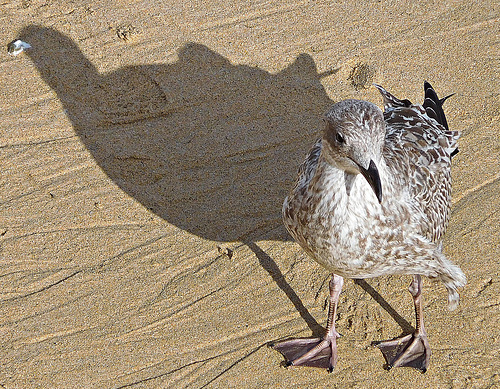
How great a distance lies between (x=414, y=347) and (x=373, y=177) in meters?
1.71

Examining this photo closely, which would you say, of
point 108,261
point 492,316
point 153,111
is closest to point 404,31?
point 153,111

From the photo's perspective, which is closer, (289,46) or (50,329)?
(50,329)

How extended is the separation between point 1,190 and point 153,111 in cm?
154

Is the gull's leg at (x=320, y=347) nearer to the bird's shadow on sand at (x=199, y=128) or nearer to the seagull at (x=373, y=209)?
the seagull at (x=373, y=209)

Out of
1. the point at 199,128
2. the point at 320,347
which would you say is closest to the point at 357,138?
the point at 320,347

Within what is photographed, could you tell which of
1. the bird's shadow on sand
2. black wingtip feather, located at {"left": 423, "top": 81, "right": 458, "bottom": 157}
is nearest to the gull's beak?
the bird's shadow on sand

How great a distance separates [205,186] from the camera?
17.9 ft

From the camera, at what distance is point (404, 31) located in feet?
22.0

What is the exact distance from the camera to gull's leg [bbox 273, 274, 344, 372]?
14.1ft

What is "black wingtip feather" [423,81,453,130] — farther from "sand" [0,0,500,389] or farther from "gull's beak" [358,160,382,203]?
"gull's beak" [358,160,382,203]

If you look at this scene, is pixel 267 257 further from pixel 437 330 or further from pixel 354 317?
pixel 437 330

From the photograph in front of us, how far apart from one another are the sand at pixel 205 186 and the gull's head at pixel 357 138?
1664 millimetres

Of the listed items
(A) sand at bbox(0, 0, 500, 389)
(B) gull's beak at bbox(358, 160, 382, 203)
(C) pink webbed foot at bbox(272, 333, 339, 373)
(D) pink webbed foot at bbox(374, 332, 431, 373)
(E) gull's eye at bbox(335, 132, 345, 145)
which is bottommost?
(D) pink webbed foot at bbox(374, 332, 431, 373)

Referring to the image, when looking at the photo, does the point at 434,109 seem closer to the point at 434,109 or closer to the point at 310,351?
the point at 434,109
